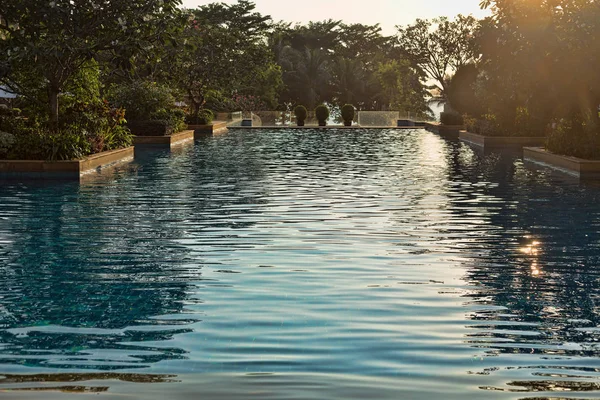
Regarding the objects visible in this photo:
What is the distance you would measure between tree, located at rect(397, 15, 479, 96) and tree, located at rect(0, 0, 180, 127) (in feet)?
162

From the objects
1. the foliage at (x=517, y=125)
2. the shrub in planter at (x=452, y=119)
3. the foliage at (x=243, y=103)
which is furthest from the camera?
the foliage at (x=243, y=103)

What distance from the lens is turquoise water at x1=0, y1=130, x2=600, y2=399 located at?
6.25m

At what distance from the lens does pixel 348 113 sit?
71.2 meters

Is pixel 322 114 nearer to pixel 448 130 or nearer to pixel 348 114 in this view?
pixel 348 114

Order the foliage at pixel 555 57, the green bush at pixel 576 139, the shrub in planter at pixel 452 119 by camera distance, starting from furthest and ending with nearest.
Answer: the shrub in planter at pixel 452 119 → the foliage at pixel 555 57 → the green bush at pixel 576 139

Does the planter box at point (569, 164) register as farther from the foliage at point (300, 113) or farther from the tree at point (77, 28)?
the foliage at point (300, 113)

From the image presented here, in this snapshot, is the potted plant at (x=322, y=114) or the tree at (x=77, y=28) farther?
the potted plant at (x=322, y=114)

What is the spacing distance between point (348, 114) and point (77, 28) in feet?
156

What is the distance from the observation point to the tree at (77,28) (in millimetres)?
24312

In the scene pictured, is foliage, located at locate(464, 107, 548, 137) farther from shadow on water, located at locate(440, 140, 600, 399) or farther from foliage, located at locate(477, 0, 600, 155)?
shadow on water, located at locate(440, 140, 600, 399)

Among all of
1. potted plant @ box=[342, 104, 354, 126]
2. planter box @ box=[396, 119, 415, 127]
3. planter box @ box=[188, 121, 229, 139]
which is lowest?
planter box @ box=[188, 121, 229, 139]

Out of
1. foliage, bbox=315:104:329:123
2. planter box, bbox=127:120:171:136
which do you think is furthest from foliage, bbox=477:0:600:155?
foliage, bbox=315:104:329:123

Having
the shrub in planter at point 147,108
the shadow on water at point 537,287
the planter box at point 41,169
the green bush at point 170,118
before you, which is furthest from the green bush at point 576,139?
the green bush at point 170,118

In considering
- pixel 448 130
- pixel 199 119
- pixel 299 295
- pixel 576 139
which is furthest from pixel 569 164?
pixel 199 119
